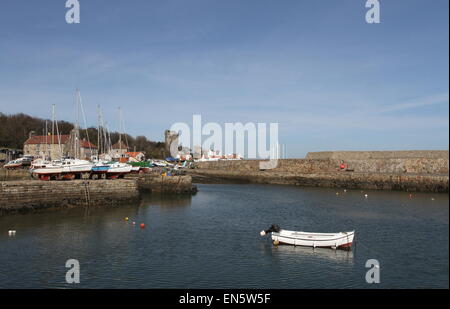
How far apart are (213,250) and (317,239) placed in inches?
192

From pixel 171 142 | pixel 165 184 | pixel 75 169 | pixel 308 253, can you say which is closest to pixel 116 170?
pixel 75 169

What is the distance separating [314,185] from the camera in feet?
163

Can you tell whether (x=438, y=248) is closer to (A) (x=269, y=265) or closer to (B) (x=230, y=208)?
(A) (x=269, y=265)

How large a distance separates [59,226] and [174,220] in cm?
684

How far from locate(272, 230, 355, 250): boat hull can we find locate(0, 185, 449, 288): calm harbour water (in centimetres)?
40

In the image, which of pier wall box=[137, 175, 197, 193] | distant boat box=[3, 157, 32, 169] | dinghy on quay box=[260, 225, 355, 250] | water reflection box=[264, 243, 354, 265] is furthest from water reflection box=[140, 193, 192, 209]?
distant boat box=[3, 157, 32, 169]

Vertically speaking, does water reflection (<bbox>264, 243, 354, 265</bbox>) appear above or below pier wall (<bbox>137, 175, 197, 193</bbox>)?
below

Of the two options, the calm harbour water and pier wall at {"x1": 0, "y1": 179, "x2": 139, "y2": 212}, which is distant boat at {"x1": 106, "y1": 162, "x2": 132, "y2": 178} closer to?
pier wall at {"x1": 0, "y1": 179, "x2": 139, "y2": 212}

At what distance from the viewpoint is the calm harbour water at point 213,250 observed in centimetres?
1216

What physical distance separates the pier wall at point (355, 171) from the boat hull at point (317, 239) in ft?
92.1

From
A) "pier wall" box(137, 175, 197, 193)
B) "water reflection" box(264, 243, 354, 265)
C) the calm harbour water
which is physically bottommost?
"water reflection" box(264, 243, 354, 265)

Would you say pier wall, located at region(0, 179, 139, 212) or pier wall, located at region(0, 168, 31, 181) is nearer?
pier wall, located at region(0, 179, 139, 212)

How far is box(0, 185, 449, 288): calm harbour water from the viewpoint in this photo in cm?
1216
